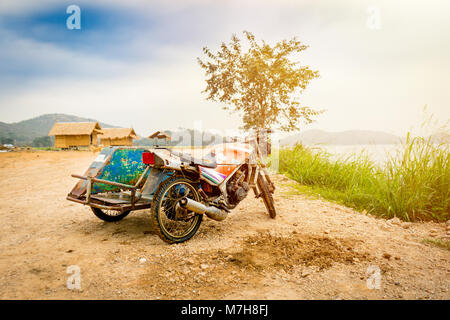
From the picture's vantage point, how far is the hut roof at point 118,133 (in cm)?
3497

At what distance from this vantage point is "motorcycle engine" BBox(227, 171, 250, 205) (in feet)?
13.7

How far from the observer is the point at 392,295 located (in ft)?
8.05

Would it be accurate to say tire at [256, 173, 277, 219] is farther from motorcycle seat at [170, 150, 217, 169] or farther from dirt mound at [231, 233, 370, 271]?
motorcycle seat at [170, 150, 217, 169]

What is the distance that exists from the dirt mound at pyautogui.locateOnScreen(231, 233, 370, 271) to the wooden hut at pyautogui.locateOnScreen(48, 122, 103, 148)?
95.7 ft

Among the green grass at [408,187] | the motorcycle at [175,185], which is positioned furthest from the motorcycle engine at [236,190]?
the green grass at [408,187]

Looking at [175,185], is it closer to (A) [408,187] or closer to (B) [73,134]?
(A) [408,187]

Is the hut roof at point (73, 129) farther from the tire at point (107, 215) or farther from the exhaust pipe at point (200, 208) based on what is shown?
the exhaust pipe at point (200, 208)

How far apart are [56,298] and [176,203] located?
1.66 meters

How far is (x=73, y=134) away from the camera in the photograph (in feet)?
94.2

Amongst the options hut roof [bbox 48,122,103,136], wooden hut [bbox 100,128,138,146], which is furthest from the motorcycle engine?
wooden hut [bbox 100,128,138,146]

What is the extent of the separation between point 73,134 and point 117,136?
266 inches

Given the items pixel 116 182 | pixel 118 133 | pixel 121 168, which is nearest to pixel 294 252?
pixel 116 182
